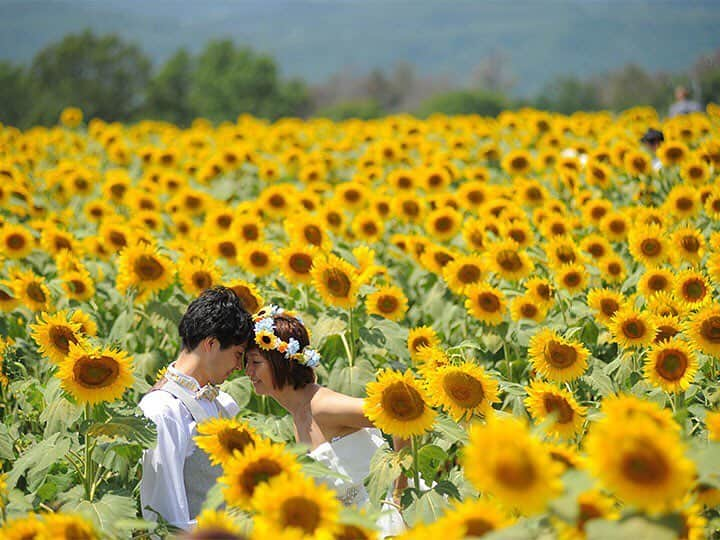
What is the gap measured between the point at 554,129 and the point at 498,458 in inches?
410

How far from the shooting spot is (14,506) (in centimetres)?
299

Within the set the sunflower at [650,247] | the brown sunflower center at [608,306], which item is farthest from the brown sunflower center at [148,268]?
the sunflower at [650,247]

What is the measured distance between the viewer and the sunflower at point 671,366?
402 cm

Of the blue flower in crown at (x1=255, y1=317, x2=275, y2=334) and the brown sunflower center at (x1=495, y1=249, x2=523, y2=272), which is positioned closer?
the blue flower in crown at (x1=255, y1=317, x2=275, y2=334)

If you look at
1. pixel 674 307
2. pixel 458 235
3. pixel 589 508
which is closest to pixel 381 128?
pixel 458 235

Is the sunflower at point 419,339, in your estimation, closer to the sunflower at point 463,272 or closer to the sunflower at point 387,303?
the sunflower at point 387,303

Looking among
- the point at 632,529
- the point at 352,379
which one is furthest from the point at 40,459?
the point at 632,529

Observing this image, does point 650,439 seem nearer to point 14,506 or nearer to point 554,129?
point 14,506

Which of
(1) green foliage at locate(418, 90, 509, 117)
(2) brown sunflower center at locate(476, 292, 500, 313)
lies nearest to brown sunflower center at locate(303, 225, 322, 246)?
(2) brown sunflower center at locate(476, 292, 500, 313)

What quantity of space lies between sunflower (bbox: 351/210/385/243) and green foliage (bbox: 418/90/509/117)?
33041mm

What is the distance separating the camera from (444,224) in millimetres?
7211

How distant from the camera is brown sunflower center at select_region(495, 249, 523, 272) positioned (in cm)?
577

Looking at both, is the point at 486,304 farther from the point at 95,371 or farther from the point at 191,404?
the point at 95,371

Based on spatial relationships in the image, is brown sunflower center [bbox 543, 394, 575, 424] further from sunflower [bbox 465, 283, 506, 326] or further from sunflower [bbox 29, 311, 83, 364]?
sunflower [bbox 29, 311, 83, 364]
